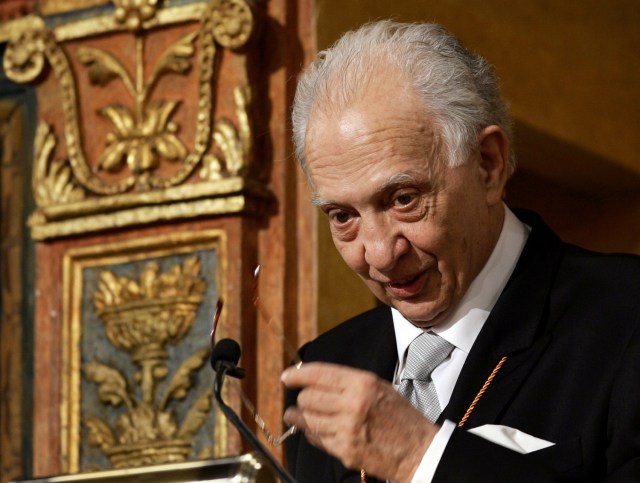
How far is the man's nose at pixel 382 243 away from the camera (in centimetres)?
213

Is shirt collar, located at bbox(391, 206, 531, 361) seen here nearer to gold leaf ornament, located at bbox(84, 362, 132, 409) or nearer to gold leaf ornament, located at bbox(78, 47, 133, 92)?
gold leaf ornament, located at bbox(84, 362, 132, 409)

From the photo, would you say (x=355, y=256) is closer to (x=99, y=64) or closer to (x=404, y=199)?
(x=404, y=199)

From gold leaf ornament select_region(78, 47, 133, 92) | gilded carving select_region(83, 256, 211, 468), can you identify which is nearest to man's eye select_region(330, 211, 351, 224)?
gilded carving select_region(83, 256, 211, 468)

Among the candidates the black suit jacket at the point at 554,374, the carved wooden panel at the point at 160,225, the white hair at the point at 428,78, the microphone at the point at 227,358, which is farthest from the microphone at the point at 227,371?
the carved wooden panel at the point at 160,225

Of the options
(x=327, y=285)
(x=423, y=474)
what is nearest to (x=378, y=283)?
(x=423, y=474)

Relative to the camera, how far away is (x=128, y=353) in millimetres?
3061

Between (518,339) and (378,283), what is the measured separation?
0.26 metres

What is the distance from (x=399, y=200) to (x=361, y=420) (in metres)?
0.46

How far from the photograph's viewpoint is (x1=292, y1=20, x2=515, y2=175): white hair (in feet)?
7.12

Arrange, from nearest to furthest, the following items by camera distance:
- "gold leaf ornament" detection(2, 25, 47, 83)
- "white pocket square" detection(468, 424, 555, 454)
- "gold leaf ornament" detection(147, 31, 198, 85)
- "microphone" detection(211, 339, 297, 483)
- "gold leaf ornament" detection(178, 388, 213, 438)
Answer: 1. "microphone" detection(211, 339, 297, 483)
2. "white pocket square" detection(468, 424, 555, 454)
3. "gold leaf ornament" detection(178, 388, 213, 438)
4. "gold leaf ornament" detection(147, 31, 198, 85)
5. "gold leaf ornament" detection(2, 25, 47, 83)

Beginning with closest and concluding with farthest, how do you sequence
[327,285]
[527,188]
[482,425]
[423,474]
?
[423,474] < [482,425] < [327,285] < [527,188]

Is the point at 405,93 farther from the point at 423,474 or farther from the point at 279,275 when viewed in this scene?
the point at 279,275

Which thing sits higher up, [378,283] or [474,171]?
[474,171]

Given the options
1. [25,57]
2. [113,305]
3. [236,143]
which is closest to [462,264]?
[236,143]
